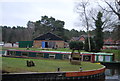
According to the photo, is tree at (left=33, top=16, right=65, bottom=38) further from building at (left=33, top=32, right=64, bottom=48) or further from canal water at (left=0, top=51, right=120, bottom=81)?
canal water at (left=0, top=51, right=120, bottom=81)

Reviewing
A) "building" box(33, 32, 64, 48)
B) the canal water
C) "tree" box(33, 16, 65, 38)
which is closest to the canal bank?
the canal water

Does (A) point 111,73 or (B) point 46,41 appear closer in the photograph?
(A) point 111,73

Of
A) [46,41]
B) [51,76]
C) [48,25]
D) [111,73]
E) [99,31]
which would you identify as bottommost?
[111,73]

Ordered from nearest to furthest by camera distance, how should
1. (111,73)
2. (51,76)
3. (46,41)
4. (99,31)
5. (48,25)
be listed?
(51,76) < (111,73) < (99,31) < (46,41) < (48,25)

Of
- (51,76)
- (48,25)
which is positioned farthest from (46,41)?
(51,76)

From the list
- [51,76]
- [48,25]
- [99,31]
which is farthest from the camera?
[48,25]

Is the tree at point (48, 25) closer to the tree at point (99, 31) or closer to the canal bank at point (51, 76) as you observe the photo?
the tree at point (99, 31)

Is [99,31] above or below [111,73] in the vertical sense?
above

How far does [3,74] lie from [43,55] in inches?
414

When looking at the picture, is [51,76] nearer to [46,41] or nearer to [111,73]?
[111,73]

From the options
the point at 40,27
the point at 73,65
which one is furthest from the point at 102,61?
the point at 40,27

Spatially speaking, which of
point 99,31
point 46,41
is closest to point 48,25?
point 46,41

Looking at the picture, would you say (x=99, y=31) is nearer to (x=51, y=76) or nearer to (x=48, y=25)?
(x=51, y=76)

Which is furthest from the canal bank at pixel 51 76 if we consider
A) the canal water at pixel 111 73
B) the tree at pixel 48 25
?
the tree at pixel 48 25
